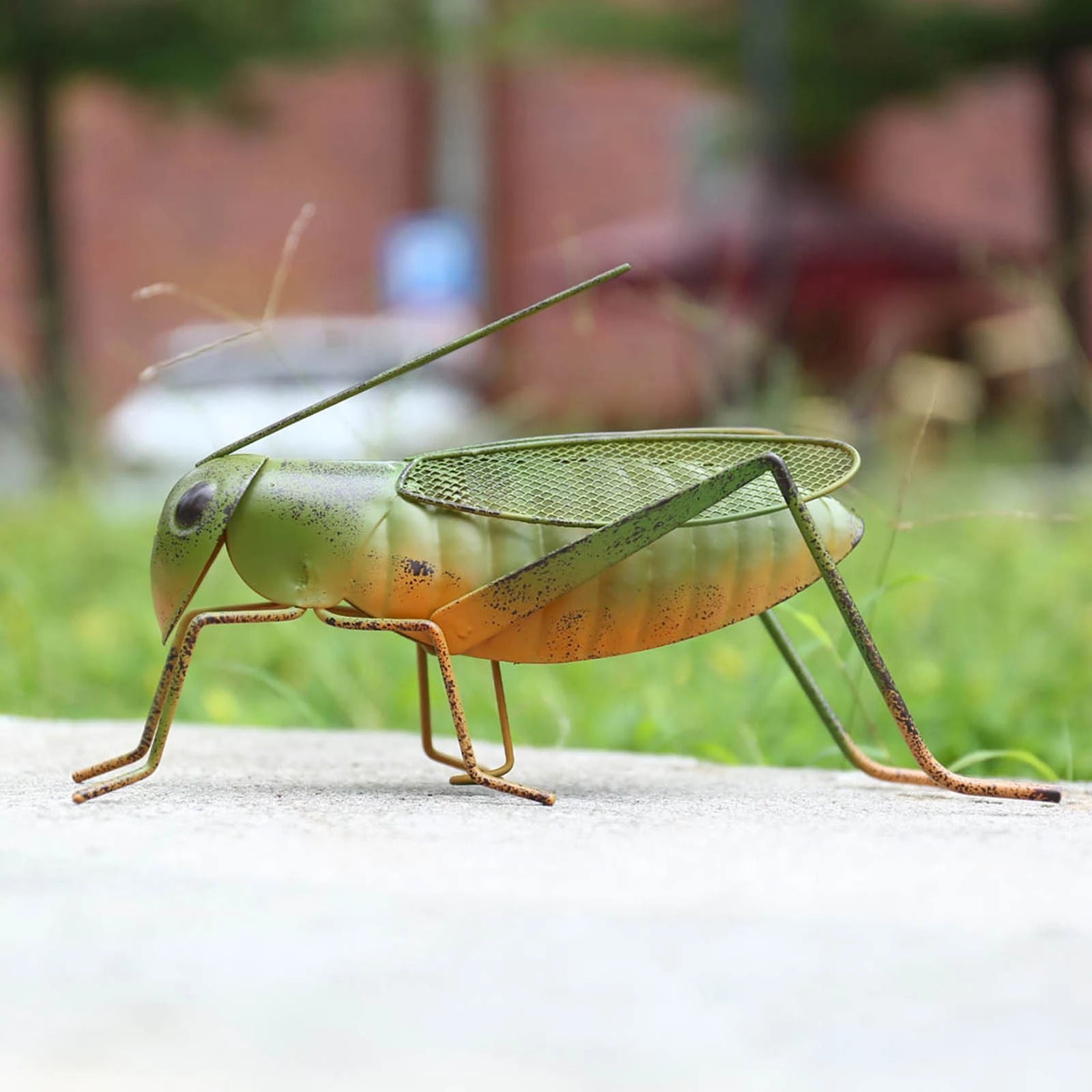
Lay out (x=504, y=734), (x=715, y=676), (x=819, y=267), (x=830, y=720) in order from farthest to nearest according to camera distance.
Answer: (x=819, y=267), (x=715, y=676), (x=830, y=720), (x=504, y=734)

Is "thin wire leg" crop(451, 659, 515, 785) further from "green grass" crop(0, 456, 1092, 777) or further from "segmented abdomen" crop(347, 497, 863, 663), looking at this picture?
"green grass" crop(0, 456, 1092, 777)

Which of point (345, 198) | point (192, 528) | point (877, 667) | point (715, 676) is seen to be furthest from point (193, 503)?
point (345, 198)

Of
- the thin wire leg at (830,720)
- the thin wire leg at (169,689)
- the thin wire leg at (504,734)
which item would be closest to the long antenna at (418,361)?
the thin wire leg at (169,689)

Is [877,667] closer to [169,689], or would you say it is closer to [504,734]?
[504,734]

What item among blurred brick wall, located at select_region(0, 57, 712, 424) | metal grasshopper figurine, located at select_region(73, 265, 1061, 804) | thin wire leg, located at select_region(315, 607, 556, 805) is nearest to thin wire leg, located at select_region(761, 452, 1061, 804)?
metal grasshopper figurine, located at select_region(73, 265, 1061, 804)

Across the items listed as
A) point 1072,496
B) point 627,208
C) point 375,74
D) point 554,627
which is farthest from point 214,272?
point 554,627

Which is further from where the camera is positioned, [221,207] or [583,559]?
[221,207]

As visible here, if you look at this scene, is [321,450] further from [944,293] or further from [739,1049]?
[944,293]

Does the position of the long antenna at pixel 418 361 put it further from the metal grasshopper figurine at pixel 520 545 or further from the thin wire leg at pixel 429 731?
the thin wire leg at pixel 429 731
